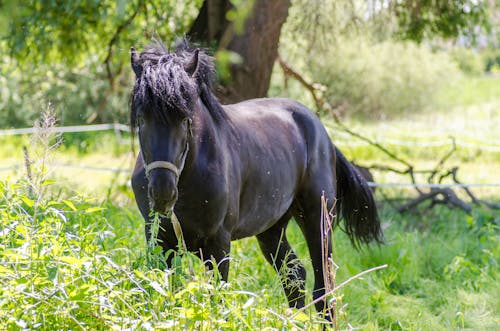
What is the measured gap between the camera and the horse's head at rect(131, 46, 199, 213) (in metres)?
3.47

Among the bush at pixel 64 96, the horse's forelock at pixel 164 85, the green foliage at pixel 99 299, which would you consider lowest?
the bush at pixel 64 96

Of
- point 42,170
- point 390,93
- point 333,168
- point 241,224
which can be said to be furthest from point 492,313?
point 390,93

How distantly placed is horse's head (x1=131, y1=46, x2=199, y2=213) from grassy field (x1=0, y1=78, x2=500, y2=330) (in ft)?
0.96

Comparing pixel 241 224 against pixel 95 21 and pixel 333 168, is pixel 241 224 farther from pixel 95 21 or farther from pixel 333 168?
pixel 95 21

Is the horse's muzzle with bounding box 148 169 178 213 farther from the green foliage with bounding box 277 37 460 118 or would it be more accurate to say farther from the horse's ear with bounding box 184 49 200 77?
the green foliage with bounding box 277 37 460 118

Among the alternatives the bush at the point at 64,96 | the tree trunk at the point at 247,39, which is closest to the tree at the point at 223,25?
the tree trunk at the point at 247,39

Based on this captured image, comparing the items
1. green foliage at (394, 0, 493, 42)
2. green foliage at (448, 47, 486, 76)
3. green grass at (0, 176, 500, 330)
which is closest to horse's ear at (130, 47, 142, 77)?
green grass at (0, 176, 500, 330)

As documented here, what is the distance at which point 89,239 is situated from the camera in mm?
3289

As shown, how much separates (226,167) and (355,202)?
188 cm

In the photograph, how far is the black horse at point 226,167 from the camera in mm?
3574

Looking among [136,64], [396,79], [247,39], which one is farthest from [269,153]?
[396,79]

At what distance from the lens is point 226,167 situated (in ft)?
13.6

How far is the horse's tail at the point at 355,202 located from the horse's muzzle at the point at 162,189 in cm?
247

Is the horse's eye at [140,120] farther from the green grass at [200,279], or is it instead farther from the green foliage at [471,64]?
the green foliage at [471,64]
